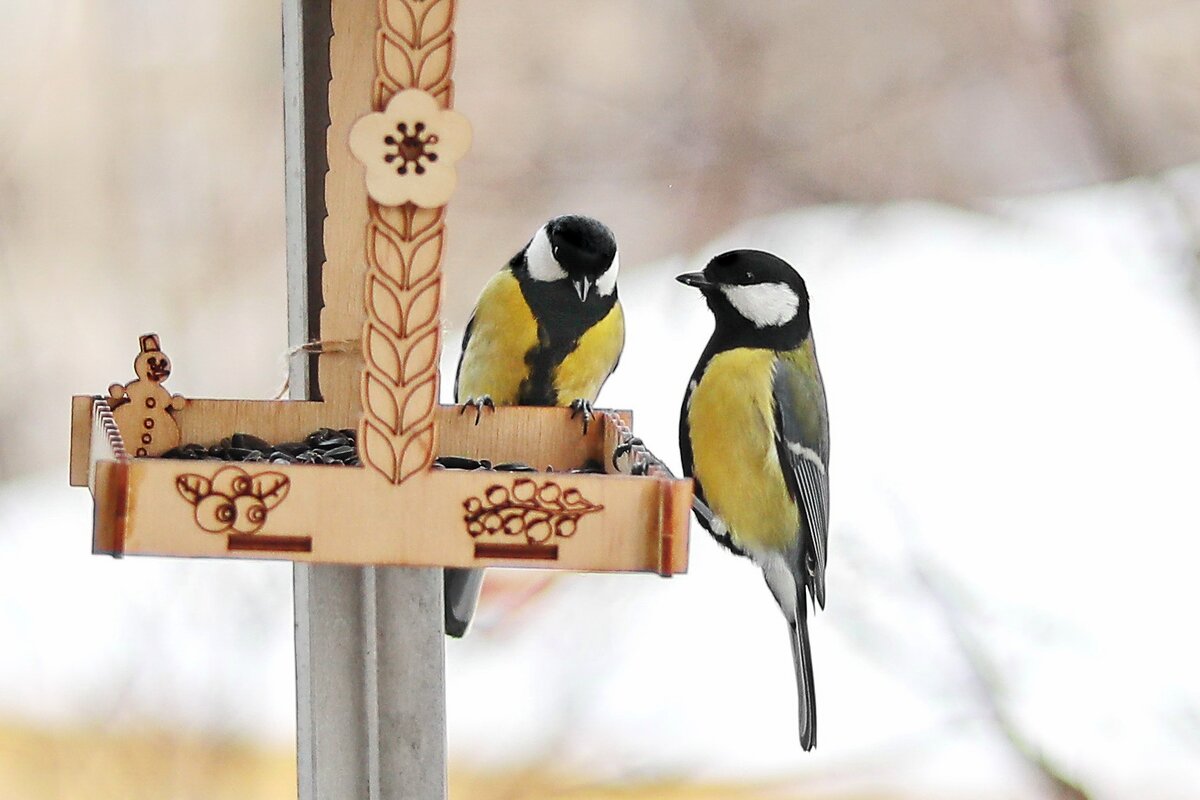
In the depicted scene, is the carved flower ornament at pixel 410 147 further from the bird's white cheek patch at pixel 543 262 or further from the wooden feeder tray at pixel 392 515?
the bird's white cheek patch at pixel 543 262

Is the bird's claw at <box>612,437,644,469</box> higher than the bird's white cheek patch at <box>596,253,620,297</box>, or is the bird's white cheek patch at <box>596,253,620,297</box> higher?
the bird's white cheek patch at <box>596,253,620,297</box>

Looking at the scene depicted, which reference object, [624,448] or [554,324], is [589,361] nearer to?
[554,324]

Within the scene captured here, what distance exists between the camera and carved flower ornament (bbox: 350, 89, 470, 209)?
2.36 feet

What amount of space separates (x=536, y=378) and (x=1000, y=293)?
0.65 metres

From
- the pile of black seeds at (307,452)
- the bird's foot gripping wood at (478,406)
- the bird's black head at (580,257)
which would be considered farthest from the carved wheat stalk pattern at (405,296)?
the bird's black head at (580,257)

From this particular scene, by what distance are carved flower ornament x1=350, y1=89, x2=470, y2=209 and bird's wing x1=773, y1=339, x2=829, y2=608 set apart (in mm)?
461

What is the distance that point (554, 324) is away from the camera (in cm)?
112

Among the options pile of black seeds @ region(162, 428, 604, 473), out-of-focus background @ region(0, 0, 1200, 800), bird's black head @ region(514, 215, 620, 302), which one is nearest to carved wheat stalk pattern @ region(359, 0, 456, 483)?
pile of black seeds @ region(162, 428, 604, 473)

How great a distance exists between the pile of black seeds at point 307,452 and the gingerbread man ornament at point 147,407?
0.01 m

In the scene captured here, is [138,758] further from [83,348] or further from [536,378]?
[536,378]

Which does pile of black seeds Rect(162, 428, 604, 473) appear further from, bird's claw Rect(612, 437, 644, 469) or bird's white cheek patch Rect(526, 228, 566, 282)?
bird's white cheek patch Rect(526, 228, 566, 282)

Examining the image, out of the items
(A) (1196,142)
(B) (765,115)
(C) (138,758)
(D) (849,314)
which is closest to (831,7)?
(B) (765,115)

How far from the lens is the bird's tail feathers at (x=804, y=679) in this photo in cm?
115

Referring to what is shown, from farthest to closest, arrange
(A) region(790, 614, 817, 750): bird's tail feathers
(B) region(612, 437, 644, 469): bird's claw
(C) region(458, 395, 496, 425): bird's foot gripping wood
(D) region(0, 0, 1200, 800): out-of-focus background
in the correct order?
(D) region(0, 0, 1200, 800): out-of-focus background < (A) region(790, 614, 817, 750): bird's tail feathers < (C) region(458, 395, 496, 425): bird's foot gripping wood < (B) region(612, 437, 644, 469): bird's claw
